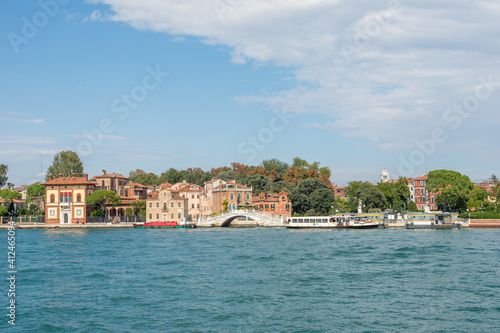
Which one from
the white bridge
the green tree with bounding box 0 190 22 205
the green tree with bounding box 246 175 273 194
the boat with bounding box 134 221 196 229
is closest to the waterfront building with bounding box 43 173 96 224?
the green tree with bounding box 0 190 22 205

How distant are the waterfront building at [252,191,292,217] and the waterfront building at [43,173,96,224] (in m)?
24.0

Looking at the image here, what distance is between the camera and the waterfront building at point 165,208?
225 feet

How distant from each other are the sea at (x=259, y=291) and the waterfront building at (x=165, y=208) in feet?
115

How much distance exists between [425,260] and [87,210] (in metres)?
52.2

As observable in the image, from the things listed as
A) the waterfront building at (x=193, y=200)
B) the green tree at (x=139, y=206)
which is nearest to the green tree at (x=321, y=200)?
the waterfront building at (x=193, y=200)

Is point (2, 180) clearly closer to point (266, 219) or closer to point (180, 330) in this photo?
point (266, 219)

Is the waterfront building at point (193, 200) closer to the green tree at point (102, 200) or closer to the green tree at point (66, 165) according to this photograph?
the green tree at point (102, 200)

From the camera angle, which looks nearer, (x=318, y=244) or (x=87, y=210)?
(x=318, y=244)

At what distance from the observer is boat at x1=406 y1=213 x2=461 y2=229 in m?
56.7

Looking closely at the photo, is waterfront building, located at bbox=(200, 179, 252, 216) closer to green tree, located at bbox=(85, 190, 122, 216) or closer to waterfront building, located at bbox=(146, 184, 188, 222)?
waterfront building, located at bbox=(146, 184, 188, 222)

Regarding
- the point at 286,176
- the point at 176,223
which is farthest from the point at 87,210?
the point at 286,176

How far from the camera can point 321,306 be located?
55.9 ft

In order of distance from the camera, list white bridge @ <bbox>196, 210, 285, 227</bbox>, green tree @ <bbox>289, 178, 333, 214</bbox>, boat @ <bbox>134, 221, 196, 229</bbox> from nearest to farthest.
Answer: white bridge @ <bbox>196, 210, 285, 227</bbox>, boat @ <bbox>134, 221, 196, 229</bbox>, green tree @ <bbox>289, 178, 333, 214</bbox>

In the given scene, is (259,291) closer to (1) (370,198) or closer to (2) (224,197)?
(1) (370,198)
